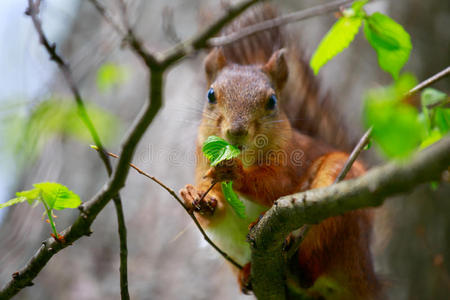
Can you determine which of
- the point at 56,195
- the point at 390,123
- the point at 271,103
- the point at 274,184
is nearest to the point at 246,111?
the point at 271,103

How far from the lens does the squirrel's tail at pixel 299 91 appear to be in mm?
2352

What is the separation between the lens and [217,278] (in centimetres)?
271

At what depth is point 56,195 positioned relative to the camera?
104cm

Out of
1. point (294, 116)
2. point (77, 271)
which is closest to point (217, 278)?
point (77, 271)

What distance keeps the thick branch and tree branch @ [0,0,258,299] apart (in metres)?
0.36

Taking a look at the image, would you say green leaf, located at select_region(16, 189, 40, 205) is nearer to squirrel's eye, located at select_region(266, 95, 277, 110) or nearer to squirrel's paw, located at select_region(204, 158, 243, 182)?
squirrel's paw, located at select_region(204, 158, 243, 182)

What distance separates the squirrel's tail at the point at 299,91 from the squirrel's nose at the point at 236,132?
84 cm

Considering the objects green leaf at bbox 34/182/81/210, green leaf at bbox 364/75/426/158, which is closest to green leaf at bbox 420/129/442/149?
green leaf at bbox 364/75/426/158

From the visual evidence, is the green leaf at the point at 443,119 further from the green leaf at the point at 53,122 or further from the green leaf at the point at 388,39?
the green leaf at the point at 53,122

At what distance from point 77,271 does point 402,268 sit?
6.70ft

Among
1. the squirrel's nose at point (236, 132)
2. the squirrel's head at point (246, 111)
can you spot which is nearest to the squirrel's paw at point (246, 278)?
the squirrel's head at point (246, 111)

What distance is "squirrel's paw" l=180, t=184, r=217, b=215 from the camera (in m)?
1.59

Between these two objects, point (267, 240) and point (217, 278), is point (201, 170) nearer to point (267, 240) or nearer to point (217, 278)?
point (267, 240)

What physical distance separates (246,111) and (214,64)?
1.64 feet
